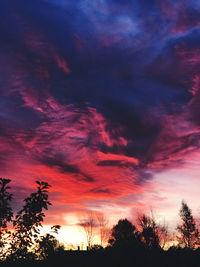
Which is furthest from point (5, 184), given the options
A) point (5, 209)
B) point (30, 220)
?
point (30, 220)

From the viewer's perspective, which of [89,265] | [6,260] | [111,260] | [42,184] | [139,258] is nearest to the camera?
[6,260]

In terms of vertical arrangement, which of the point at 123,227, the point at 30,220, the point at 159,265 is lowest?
the point at 159,265

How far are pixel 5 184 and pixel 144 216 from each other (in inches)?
2196

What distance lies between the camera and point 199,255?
13.2m

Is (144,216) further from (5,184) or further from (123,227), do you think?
(5,184)

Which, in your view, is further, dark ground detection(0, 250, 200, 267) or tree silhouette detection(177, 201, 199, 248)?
tree silhouette detection(177, 201, 199, 248)

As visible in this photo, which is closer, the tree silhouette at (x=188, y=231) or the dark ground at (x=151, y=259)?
the dark ground at (x=151, y=259)

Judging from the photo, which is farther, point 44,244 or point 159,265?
point 159,265

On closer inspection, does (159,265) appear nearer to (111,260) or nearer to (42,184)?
(111,260)

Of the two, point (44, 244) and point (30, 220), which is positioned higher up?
point (30, 220)

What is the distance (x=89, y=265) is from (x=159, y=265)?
444 cm

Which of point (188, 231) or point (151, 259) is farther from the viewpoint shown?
point (188, 231)

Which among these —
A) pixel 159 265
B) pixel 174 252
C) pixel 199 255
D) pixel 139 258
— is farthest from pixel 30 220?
pixel 199 255

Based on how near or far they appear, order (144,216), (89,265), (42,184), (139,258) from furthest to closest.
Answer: (144,216)
(89,265)
(139,258)
(42,184)
